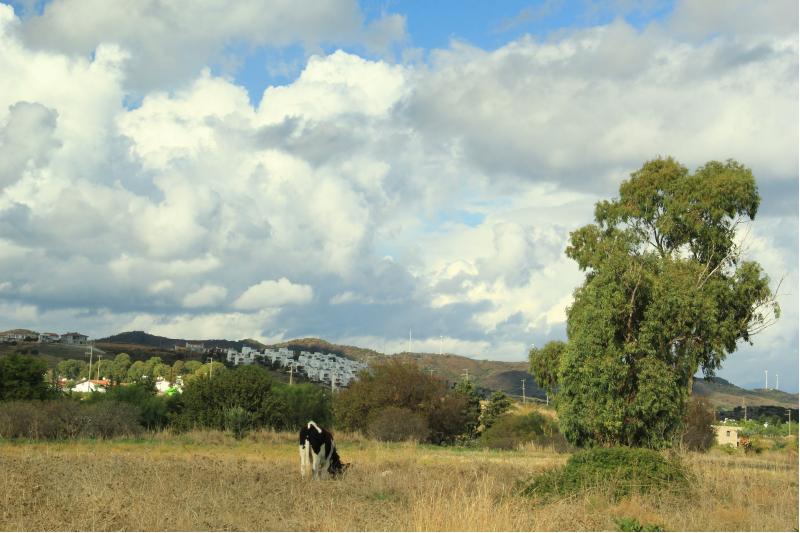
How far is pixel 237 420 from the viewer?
35.1m

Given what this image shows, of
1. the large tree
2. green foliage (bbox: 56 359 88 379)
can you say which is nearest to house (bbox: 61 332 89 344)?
green foliage (bbox: 56 359 88 379)

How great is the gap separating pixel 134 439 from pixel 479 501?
21210mm

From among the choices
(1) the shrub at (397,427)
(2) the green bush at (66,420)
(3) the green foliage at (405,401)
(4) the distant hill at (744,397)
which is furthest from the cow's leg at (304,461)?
(4) the distant hill at (744,397)

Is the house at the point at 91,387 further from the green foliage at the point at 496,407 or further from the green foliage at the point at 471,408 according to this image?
the green foliage at the point at 496,407

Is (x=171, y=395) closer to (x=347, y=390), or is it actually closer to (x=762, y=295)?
(x=347, y=390)

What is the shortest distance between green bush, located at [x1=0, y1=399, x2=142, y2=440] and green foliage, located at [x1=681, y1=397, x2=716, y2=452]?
22.1 meters

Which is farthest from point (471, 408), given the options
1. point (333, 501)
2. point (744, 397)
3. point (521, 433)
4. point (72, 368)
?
point (744, 397)

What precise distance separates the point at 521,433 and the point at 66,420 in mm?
22647

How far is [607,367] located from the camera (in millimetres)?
25500

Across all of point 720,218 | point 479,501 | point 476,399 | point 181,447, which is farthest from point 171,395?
point 479,501

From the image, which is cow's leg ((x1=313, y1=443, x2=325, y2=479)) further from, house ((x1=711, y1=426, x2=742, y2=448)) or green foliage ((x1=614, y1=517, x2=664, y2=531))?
house ((x1=711, y1=426, x2=742, y2=448))

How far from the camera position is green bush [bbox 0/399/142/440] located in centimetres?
2880

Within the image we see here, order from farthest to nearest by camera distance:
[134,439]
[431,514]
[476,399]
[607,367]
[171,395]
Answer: [476,399] < [171,395] < [134,439] < [607,367] < [431,514]

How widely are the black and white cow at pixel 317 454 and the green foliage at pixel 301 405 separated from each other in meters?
18.9
